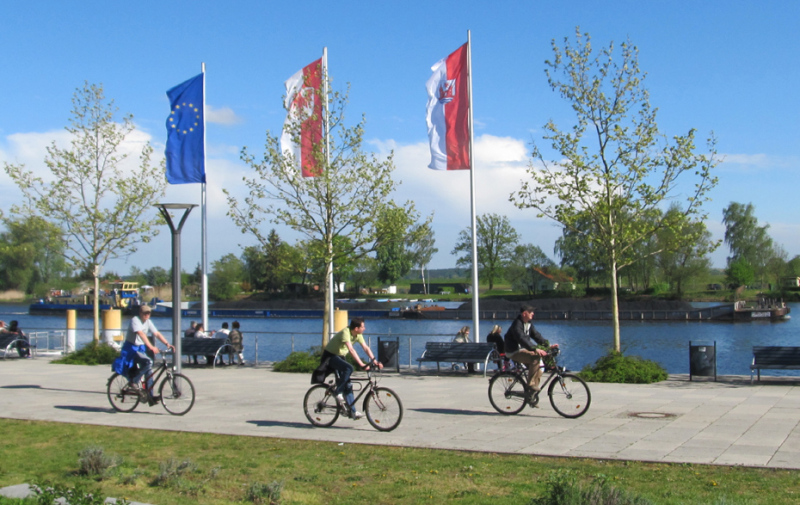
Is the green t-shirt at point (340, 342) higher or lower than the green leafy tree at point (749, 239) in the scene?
lower

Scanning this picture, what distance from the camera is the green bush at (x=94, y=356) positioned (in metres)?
22.7

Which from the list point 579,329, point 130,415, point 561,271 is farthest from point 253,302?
point 130,415

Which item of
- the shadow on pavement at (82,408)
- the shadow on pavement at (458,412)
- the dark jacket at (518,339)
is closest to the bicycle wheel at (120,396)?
the shadow on pavement at (82,408)

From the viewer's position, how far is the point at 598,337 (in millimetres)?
50469

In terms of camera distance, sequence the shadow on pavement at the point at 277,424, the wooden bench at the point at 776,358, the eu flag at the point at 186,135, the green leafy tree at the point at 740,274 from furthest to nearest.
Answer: the green leafy tree at the point at 740,274, the eu flag at the point at 186,135, the wooden bench at the point at 776,358, the shadow on pavement at the point at 277,424

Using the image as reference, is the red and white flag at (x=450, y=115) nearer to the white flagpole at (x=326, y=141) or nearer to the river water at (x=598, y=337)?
the white flagpole at (x=326, y=141)

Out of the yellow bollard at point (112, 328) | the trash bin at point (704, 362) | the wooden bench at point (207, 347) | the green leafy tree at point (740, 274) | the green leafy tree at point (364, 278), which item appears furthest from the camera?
the green leafy tree at point (364, 278)

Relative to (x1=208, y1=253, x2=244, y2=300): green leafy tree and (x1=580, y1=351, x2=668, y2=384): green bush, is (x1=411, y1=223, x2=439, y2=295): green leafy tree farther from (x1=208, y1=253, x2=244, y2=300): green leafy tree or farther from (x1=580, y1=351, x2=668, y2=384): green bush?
(x1=580, y1=351, x2=668, y2=384): green bush

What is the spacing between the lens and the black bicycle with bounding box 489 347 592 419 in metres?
11.4

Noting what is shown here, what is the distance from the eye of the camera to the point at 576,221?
18.5 meters

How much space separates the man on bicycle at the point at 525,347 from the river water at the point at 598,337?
7.20 meters

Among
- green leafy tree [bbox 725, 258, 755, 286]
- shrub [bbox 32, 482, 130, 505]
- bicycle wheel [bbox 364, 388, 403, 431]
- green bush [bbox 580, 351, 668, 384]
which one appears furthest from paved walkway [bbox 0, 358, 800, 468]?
green leafy tree [bbox 725, 258, 755, 286]

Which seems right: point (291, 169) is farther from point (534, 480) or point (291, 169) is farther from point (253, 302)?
point (253, 302)

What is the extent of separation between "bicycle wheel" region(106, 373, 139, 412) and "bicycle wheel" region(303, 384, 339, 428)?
350 cm
